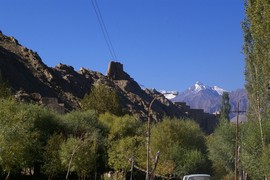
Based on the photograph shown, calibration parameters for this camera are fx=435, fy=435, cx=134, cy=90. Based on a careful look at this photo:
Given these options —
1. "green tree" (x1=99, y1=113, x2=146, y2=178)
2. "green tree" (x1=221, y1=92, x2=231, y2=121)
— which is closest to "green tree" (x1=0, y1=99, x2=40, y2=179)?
"green tree" (x1=99, y1=113, x2=146, y2=178)

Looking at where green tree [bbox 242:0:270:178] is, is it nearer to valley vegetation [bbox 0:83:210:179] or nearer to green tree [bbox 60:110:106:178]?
valley vegetation [bbox 0:83:210:179]

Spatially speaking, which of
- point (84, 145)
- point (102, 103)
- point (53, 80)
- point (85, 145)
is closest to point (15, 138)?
point (84, 145)

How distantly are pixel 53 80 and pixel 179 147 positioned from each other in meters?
62.5

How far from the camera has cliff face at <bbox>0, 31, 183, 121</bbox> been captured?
3484 inches

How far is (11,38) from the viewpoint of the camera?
398 feet

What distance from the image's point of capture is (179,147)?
48438 millimetres

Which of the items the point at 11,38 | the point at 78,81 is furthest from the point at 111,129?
the point at 11,38

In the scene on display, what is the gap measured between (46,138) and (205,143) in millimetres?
19951

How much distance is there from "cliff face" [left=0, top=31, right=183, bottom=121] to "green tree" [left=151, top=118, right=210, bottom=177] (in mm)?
32727

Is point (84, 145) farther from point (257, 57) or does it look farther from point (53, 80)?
point (53, 80)

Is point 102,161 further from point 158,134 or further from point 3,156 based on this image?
point 3,156

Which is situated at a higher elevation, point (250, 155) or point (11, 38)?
point (11, 38)

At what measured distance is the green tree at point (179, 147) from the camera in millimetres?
47375

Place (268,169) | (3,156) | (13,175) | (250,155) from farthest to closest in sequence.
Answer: (13,175), (250,155), (3,156), (268,169)
